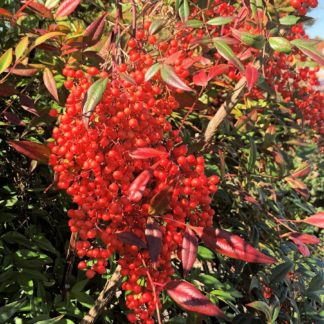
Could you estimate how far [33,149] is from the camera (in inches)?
36.8

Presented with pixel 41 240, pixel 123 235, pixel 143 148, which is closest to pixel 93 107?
pixel 143 148

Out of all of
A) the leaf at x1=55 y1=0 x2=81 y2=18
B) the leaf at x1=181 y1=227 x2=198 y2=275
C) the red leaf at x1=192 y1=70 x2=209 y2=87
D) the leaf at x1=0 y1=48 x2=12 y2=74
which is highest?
the leaf at x1=55 y1=0 x2=81 y2=18

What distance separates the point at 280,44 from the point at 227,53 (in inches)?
4.2

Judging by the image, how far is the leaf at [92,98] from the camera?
2.46ft

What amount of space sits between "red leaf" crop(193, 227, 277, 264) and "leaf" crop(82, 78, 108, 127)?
283 mm

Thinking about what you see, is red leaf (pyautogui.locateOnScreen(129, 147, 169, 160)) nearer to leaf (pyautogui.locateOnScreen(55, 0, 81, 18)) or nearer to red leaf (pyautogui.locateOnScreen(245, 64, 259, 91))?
red leaf (pyautogui.locateOnScreen(245, 64, 259, 91))

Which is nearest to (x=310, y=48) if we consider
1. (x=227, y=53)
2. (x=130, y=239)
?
(x=227, y=53)

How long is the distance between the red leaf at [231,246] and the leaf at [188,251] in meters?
0.02

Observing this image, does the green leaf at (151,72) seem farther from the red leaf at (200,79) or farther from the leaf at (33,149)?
the leaf at (33,149)

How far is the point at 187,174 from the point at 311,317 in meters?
0.92

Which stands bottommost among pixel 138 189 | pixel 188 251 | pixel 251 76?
pixel 188 251

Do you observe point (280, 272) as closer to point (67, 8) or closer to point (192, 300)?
point (192, 300)

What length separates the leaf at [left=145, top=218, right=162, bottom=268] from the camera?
2.43ft

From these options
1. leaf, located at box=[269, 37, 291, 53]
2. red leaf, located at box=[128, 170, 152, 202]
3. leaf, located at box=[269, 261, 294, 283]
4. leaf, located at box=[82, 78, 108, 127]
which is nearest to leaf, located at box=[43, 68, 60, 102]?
leaf, located at box=[82, 78, 108, 127]
